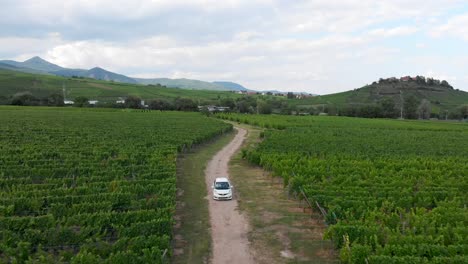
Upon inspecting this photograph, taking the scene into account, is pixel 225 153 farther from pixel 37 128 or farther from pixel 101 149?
pixel 37 128

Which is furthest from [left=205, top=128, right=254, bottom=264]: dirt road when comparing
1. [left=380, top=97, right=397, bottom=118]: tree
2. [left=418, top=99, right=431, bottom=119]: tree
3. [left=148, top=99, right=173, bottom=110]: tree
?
[left=418, top=99, right=431, bottom=119]: tree

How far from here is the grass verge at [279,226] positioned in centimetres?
1880

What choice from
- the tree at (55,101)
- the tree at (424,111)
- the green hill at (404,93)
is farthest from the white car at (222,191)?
the green hill at (404,93)

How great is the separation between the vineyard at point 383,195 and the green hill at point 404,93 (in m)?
131

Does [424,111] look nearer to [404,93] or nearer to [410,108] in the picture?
[410,108]

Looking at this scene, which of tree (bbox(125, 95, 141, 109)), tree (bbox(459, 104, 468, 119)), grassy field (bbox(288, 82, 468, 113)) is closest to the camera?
tree (bbox(459, 104, 468, 119))

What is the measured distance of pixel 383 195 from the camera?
25.4 m

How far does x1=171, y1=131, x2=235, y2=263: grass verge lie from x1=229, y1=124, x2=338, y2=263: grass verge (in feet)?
7.93

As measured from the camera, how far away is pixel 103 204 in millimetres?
21578

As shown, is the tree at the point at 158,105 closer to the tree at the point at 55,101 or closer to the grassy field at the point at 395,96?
the tree at the point at 55,101

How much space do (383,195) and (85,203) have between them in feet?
57.7

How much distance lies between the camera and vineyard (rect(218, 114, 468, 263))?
54.8 feet

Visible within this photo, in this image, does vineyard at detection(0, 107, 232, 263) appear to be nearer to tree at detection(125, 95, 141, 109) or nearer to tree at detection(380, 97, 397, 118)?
tree at detection(125, 95, 141, 109)

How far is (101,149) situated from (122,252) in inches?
1038
